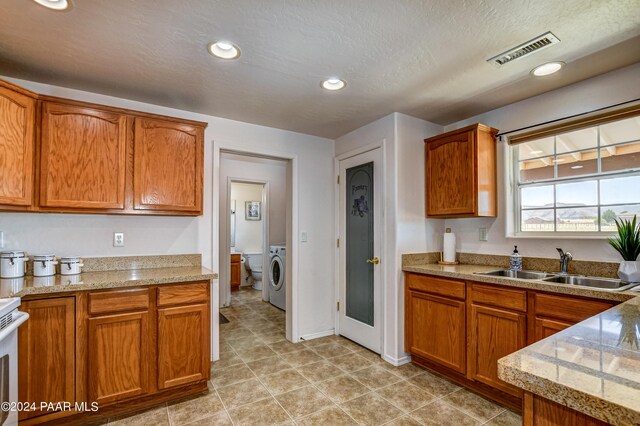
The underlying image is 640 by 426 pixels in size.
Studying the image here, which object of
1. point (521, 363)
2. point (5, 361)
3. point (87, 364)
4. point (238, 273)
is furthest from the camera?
point (238, 273)

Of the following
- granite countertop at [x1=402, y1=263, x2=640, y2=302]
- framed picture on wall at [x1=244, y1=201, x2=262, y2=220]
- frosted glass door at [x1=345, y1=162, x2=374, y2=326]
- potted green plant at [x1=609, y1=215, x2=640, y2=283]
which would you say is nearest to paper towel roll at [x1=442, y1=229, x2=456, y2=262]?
granite countertop at [x1=402, y1=263, x2=640, y2=302]

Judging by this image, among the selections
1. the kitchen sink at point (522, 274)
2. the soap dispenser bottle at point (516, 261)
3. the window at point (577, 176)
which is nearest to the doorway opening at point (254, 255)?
the kitchen sink at point (522, 274)

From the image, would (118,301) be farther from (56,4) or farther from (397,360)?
(397,360)

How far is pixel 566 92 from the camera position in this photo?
248cm

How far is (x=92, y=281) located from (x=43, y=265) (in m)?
0.46

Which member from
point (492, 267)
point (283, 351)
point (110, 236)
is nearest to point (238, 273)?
point (283, 351)

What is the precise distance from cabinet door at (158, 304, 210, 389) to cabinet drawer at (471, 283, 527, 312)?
6.65 ft

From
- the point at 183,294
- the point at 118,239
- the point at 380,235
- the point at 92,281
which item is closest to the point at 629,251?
the point at 380,235

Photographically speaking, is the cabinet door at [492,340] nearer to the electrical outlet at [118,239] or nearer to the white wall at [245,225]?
the electrical outlet at [118,239]

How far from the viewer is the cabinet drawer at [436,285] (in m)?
2.53

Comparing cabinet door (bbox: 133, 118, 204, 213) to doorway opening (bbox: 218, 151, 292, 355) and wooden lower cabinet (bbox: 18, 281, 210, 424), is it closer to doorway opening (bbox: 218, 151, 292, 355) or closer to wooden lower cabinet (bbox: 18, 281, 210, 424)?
wooden lower cabinet (bbox: 18, 281, 210, 424)

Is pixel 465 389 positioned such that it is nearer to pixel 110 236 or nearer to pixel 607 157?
pixel 607 157

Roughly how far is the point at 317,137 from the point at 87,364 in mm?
2891

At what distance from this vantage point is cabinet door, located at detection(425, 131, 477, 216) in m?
2.77
